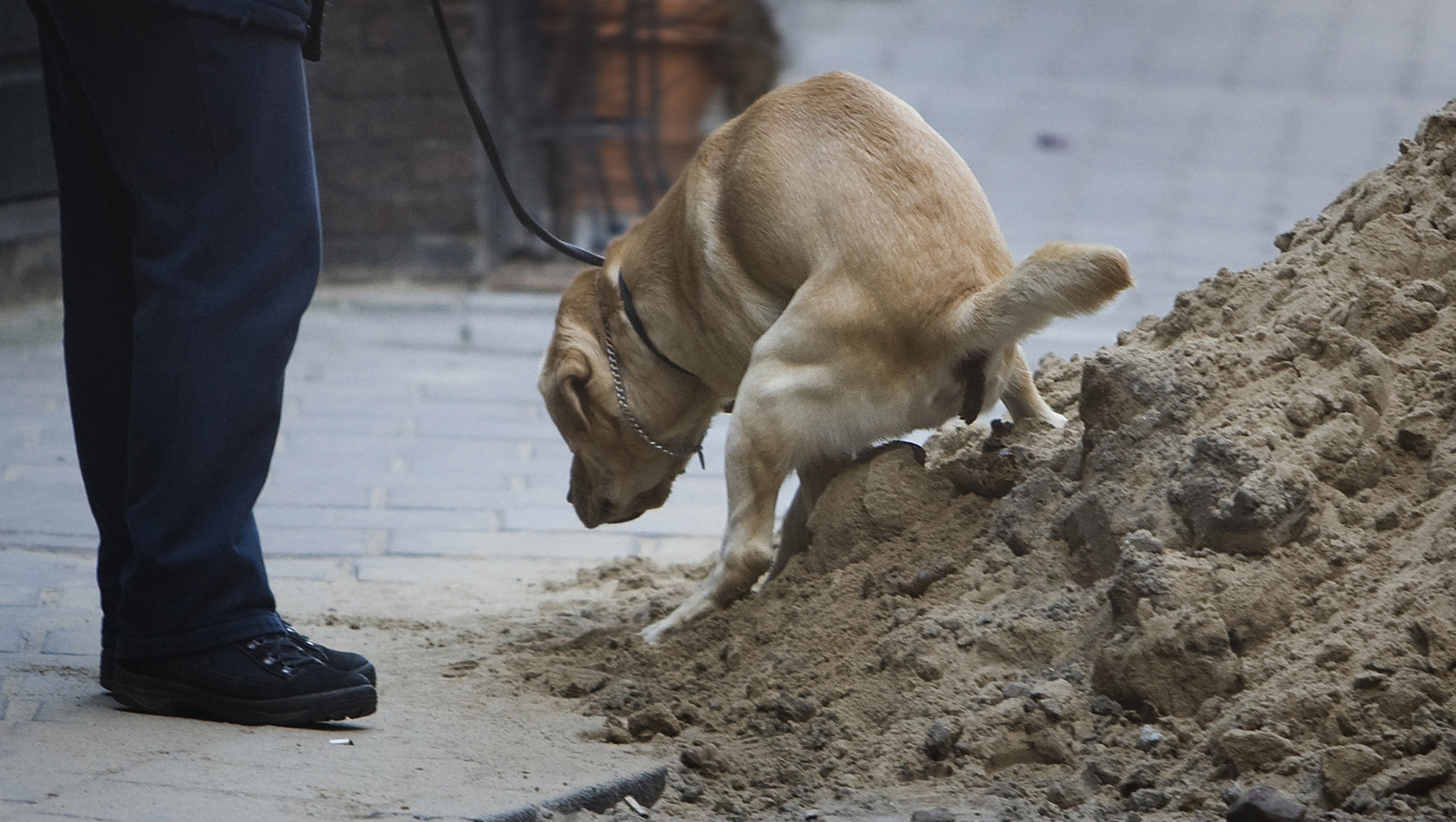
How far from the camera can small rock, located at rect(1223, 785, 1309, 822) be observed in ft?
7.22

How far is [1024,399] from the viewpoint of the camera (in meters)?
3.54

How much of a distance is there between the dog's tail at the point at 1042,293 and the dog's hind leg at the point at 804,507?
529 mm

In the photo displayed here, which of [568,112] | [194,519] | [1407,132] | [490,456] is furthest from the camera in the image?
[1407,132]

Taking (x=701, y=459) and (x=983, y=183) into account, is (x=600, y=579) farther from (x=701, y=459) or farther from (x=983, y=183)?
(x=983, y=183)

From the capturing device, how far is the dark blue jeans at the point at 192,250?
2756 millimetres

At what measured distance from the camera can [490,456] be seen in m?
5.85

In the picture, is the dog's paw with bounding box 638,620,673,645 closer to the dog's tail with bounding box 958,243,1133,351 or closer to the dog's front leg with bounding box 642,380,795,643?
the dog's front leg with bounding box 642,380,795,643

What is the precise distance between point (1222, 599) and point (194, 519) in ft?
6.10

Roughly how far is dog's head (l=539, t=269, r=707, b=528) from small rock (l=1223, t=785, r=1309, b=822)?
6.54ft

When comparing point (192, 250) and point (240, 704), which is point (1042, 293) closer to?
point (192, 250)

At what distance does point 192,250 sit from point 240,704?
2.79 ft

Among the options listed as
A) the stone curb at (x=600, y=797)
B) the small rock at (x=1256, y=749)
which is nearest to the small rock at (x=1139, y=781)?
the small rock at (x=1256, y=749)

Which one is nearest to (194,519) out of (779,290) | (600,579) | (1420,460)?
(779,290)

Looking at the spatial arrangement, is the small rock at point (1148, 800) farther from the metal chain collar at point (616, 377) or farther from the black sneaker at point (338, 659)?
the metal chain collar at point (616, 377)
